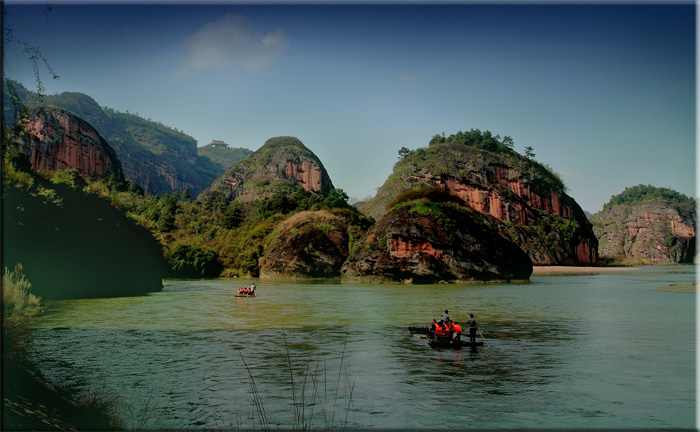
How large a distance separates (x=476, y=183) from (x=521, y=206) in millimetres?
14149

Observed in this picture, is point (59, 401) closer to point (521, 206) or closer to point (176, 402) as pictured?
point (176, 402)

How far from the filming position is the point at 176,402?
11.6m

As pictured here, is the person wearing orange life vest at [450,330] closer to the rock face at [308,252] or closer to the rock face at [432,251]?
the rock face at [432,251]

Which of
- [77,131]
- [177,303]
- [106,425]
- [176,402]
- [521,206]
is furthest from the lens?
[521,206]

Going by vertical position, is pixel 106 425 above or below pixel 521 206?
below

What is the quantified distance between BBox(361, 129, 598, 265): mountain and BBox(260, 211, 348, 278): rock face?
45.2 meters

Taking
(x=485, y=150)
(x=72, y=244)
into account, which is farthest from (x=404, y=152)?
(x=72, y=244)

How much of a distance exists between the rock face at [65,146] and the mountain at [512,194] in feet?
254

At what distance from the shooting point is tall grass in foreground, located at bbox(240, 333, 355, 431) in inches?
391

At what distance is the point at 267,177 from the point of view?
600 ft

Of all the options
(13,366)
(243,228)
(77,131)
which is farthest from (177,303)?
(77,131)

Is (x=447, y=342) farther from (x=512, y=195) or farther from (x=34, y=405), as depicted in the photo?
(x=512, y=195)

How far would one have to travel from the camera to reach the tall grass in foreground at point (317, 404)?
32.6ft

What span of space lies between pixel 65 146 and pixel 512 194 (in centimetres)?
11952
